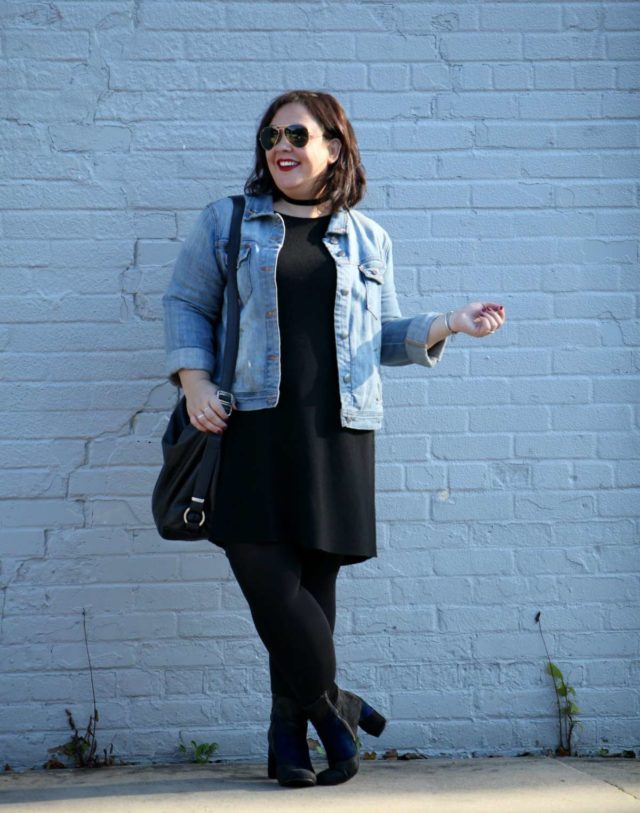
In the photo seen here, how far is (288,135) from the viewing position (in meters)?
3.06

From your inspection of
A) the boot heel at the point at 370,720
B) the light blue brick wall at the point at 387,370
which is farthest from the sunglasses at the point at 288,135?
the boot heel at the point at 370,720

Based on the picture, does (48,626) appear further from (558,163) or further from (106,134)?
(558,163)

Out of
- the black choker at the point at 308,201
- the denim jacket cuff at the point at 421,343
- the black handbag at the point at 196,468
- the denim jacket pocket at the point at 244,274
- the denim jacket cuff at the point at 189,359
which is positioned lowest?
the black handbag at the point at 196,468

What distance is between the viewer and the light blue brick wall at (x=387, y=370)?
3.60 meters

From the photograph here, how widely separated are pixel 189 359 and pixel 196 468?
288mm

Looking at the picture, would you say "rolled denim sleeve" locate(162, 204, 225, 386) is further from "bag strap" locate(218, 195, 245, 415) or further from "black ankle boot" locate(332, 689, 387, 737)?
"black ankle boot" locate(332, 689, 387, 737)

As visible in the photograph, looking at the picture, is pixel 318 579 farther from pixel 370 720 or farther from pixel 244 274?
pixel 244 274

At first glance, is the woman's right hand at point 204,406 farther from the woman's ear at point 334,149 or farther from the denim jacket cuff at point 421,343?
the woman's ear at point 334,149

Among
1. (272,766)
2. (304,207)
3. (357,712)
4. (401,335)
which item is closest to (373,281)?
(401,335)

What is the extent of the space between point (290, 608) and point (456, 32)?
1.90 metres

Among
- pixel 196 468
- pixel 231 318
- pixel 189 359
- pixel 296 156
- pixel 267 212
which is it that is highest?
pixel 296 156

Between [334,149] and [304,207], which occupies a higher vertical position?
[334,149]

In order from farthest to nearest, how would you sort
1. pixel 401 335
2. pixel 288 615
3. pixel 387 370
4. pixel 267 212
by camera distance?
pixel 387 370
pixel 401 335
pixel 267 212
pixel 288 615

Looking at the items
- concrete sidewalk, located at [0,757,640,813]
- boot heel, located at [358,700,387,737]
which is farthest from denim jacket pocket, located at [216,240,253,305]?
concrete sidewalk, located at [0,757,640,813]
